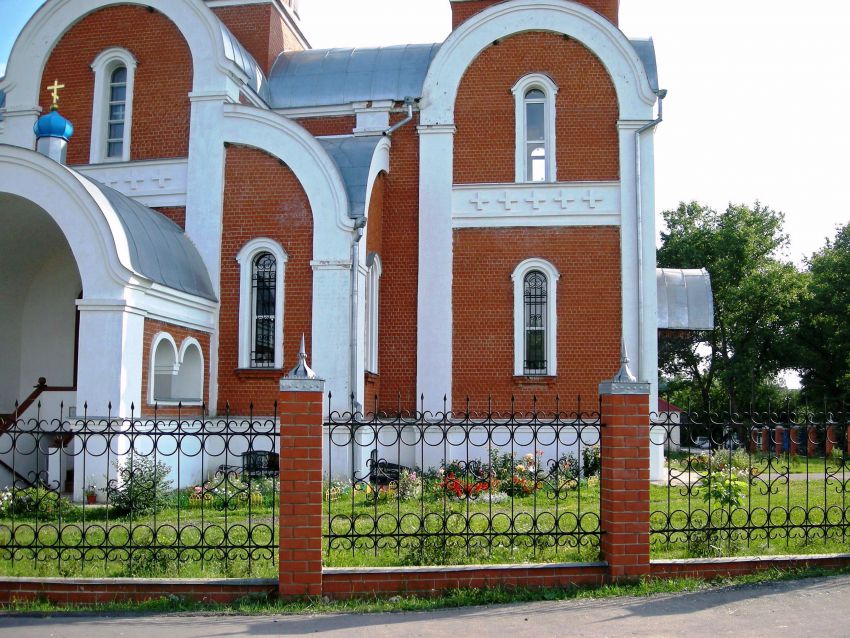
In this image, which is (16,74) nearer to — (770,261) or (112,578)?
(112,578)

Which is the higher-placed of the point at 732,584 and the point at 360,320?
the point at 360,320

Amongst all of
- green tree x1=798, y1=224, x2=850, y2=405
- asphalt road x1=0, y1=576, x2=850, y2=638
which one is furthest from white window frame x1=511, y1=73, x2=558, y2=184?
green tree x1=798, y1=224, x2=850, y2=405

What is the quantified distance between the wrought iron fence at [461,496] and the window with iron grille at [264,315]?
186 centimetres

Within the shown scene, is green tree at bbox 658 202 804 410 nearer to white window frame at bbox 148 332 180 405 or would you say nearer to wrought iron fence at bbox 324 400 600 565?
wrought iron fence at bbox 324 400 600 565

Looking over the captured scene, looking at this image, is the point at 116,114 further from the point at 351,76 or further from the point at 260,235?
the point at 351,76

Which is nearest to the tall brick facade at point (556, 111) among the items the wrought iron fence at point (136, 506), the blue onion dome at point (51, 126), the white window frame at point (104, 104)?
the white window frame at point (104, 104)

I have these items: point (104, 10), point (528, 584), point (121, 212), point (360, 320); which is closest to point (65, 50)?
point (104, 10)

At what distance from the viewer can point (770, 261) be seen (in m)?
34.6

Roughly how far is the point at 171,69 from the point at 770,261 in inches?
1065

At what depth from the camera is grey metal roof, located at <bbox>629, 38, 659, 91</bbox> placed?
15221 mm

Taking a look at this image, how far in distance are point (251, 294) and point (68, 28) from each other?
235 inches

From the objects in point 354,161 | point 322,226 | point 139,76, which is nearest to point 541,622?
point 322,226

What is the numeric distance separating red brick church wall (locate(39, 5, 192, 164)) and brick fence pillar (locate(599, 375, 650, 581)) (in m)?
10.3

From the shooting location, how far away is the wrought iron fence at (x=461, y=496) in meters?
7.05
